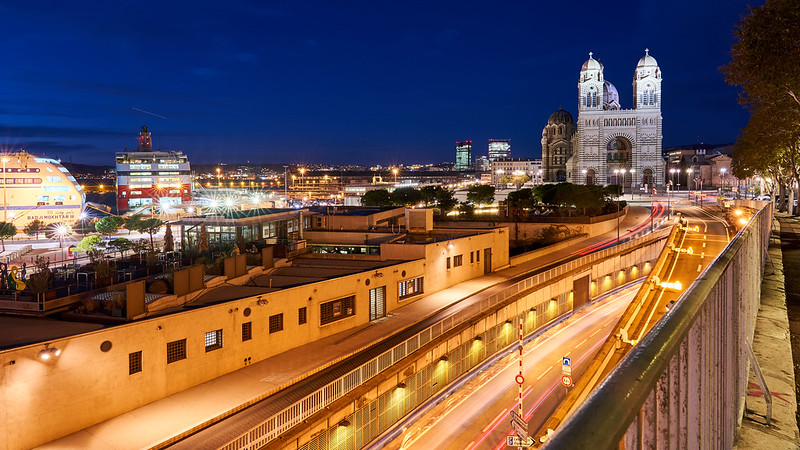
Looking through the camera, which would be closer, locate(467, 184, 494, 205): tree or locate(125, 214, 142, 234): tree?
locate(125, 214, 142, 234): tree

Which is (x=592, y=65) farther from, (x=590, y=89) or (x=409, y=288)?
(x=409, y=288)

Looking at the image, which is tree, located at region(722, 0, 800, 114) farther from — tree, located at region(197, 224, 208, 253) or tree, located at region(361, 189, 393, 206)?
tree, located at region(361, 189, 393, 206)

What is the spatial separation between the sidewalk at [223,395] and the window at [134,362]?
3.49 ft

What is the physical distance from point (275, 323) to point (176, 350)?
3.73 metres

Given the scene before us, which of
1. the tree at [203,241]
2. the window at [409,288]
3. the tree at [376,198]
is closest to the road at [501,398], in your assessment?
the window at [409,288]

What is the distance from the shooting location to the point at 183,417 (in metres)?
13.9

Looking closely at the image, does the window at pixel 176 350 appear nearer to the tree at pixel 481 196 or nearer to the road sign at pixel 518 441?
the road sign at pixel 518 441

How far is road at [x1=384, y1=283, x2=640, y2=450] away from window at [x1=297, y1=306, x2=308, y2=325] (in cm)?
537

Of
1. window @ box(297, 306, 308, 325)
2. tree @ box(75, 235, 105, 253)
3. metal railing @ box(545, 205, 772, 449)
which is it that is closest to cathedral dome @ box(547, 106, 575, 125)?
tree @ box(75, 235, 105, 253)

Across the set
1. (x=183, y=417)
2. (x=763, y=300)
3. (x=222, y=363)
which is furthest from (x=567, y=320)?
(x=763, y=300)

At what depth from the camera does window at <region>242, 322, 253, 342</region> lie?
17.7 meters

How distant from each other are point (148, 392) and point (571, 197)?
49.6 meters

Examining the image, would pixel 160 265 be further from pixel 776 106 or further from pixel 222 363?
pixel 776 106

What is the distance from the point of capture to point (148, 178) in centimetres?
11519
